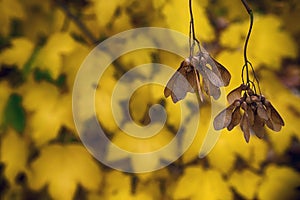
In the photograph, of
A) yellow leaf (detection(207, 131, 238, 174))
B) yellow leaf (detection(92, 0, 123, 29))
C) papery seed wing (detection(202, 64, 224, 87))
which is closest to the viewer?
papery seed wing (detection(202, 64, 224, 87))

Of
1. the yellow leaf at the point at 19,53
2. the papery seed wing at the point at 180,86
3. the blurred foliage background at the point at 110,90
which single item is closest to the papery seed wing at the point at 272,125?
the papery seed wing at the point at 180,86

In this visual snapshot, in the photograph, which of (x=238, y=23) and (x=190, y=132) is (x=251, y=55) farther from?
(x=190, y=132)

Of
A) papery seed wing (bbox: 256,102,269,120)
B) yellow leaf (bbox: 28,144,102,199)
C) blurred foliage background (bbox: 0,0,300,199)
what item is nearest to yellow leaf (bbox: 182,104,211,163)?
blurred foliage background (bbox: 0,0,300,199)

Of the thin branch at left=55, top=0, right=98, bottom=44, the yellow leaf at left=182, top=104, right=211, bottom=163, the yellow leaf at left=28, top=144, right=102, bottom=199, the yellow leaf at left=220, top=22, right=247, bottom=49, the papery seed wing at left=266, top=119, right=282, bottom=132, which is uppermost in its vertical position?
the yellow leaf at left=220, top=22, right=247, bottom=49

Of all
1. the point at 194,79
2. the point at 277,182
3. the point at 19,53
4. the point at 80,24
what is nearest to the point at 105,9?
the point at 80,24

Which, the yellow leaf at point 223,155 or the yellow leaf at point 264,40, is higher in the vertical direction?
the yellow leaf at point 264,40

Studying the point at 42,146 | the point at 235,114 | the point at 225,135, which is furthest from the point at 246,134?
the point at 42,146

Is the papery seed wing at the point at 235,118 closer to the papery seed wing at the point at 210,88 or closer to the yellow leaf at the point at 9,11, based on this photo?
the papery seed wing at the point at 210,88

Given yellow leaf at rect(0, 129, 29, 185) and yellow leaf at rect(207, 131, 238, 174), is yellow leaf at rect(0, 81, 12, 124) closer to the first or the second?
yellow leaf at rect(0, 129, 29, 185)

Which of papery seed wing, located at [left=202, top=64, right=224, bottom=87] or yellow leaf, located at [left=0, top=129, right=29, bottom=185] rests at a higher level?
yellow leaf, located at [left=0, top=129, right=29, bottom=185]
